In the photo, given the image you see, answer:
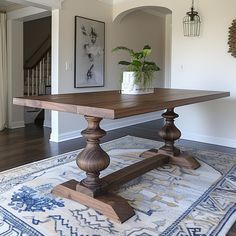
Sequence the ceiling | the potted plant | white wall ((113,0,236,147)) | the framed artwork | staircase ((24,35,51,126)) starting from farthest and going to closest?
staircase ((24,35,51,126))
the ceiling
the framed artwork
white wall ((113,0,236,147))
the potted plant

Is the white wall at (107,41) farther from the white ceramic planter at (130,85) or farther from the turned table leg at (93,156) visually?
the turned table leg at (93,156)

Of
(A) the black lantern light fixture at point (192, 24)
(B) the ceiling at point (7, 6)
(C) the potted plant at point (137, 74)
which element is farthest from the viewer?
(B) the ceiling at point (7, 6)

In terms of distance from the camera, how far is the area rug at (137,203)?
6.07 feet

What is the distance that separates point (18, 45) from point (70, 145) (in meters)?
2.48

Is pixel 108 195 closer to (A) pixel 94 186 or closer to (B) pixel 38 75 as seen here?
(A) pixel 94 186

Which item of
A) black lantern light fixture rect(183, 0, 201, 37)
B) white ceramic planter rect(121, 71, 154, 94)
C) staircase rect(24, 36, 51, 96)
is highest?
black lantern light fixture rect(183, 0, 201, 37)

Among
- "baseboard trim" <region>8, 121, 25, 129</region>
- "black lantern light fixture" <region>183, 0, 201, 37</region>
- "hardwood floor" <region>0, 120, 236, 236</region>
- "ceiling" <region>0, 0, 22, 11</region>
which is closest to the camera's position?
"hardwood floor" <region>0, 120, 236, 236</region>

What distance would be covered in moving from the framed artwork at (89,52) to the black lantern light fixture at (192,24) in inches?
55.8

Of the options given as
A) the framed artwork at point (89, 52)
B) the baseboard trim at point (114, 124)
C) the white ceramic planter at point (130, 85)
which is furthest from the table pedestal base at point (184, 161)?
the framed artwork at point (89, 52)

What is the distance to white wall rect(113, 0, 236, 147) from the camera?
402 centimetres

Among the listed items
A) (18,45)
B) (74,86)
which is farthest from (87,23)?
(18,45)

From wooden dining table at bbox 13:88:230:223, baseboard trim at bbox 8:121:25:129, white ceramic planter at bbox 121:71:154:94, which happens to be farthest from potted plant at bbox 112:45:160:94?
baseboard trim at bbox 8:121:25:129

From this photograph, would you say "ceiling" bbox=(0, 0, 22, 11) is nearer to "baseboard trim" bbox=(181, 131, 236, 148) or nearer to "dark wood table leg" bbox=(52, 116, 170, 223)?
→ "baseboard trim" bbox=(181, 131, 236, 148)

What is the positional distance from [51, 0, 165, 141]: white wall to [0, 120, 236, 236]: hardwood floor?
28 centimetres
